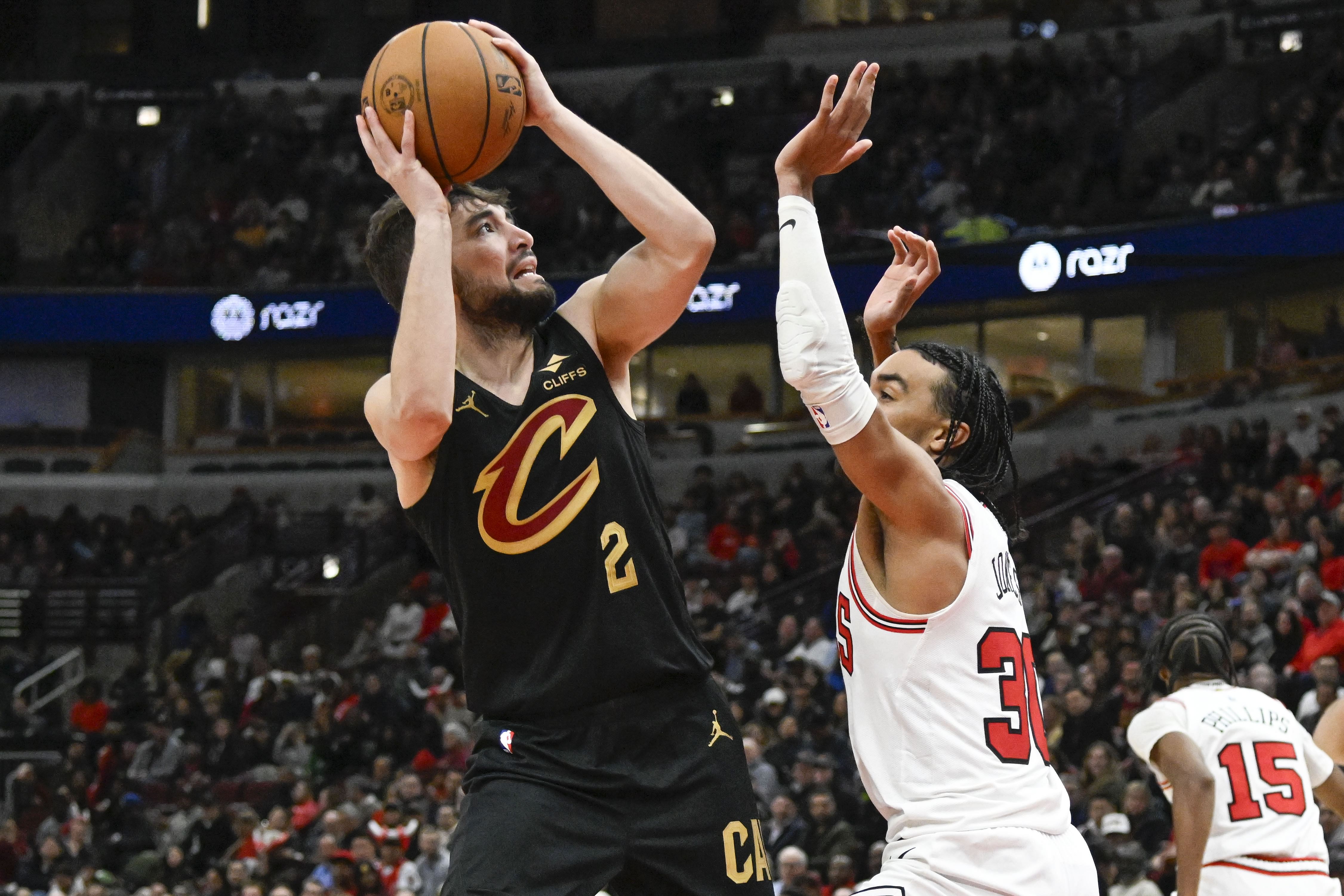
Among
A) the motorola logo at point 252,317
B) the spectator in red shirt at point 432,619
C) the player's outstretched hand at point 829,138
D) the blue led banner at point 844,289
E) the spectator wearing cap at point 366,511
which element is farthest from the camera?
the motorola logo at point 252,317

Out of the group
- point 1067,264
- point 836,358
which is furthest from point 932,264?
point 1067,264

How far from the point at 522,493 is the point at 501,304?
47cm

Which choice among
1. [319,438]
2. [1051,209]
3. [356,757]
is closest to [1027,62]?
[1051,209]

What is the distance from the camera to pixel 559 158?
82.3 ft

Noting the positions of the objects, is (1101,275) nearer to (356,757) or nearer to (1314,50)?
(1314,50)

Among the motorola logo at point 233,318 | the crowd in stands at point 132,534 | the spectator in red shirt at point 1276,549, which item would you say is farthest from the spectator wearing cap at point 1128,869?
the motorola logo at point 233,318

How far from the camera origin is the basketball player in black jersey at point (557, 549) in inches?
129

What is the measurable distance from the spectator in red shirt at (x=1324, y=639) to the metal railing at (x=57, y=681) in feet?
48.4

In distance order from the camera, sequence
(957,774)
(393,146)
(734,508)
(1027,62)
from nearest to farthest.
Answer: (957,774), (393,146), (734,508), (1027,62)

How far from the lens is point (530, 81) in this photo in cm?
362

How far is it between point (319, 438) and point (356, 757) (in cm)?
971

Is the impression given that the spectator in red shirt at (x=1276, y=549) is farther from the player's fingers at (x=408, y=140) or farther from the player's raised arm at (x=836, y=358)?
the player's fingers at (x=408, y=140)

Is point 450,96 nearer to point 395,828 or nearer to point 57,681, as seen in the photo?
point 395,828

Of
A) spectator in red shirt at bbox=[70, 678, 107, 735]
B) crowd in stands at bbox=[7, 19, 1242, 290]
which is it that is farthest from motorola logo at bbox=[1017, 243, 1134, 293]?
spectator in red shirt at bbox=[70, 678, 107, 735]
